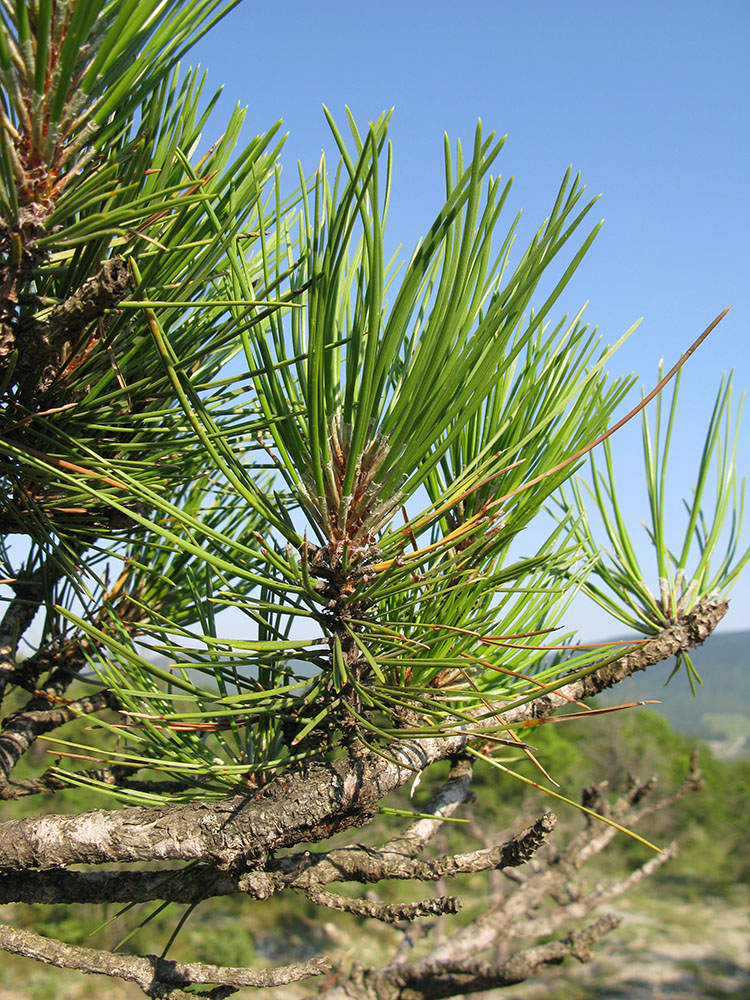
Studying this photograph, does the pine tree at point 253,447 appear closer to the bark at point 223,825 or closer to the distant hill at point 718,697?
the bark at point 223,825

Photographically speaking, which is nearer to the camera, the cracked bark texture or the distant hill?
the cracked bark texture

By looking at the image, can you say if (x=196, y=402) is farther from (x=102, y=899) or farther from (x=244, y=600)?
(x=102, y=899)

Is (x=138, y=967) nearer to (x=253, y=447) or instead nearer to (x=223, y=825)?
(x=223, y=825)

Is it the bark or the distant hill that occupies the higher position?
the bark

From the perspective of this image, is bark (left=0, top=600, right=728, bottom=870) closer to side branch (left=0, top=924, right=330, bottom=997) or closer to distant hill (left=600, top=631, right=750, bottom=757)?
side branch (left=0, top=924, right=330, bottom=997)

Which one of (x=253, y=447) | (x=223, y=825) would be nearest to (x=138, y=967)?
(x=223, y=825)

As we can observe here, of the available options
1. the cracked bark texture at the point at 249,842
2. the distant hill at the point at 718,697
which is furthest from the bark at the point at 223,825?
the distant hill at the point at 718,697

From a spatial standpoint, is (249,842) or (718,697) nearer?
(249,842)

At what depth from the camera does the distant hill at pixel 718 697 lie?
40.4 metres

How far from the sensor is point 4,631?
24.0 inches

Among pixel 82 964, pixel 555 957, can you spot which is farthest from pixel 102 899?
pixel 555 957

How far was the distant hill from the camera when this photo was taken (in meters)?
40.4

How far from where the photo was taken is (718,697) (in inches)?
2077

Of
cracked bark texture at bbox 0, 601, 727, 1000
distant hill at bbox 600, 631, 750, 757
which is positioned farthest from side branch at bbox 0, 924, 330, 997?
distant hill at bbox 600, 631, 750, 757
